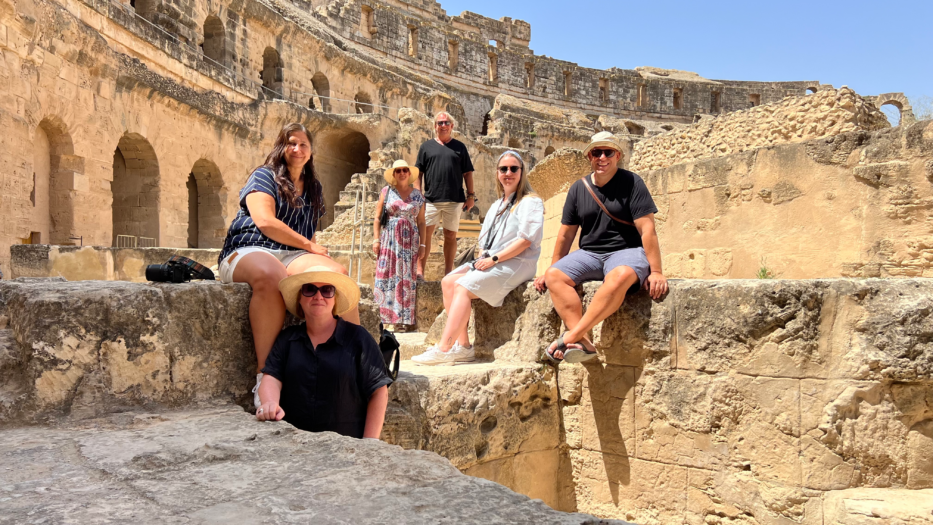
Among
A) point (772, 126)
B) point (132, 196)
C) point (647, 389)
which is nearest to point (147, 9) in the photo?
point (132, 196)

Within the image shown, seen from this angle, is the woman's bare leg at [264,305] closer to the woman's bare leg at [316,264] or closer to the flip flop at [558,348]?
the woman's bare leg at [316,264]

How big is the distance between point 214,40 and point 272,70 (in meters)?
2.66

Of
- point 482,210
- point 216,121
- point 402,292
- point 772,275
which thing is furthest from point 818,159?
point 482,210

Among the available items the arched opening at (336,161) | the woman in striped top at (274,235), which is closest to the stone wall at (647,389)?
the woman in striped top at (274,235)

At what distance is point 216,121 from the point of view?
14820 mm

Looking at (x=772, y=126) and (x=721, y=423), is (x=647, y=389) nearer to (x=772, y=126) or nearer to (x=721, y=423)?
(x=721, y=423)

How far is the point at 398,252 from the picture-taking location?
559 centimetres

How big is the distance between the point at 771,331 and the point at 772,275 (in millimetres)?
2728

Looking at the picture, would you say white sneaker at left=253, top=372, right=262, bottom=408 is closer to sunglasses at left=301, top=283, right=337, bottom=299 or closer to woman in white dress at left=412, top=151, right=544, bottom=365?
sunglasses at left=301, top=283, right=337, bottom=299

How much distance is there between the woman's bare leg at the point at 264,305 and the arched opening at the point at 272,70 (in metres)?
20.5

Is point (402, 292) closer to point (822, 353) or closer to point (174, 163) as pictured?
point (822, 353)

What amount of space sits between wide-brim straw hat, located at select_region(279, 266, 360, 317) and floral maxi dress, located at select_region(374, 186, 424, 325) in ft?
8.54

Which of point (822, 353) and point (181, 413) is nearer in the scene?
point (181, 413)

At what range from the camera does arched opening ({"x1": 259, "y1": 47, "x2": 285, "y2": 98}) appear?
2195cm
